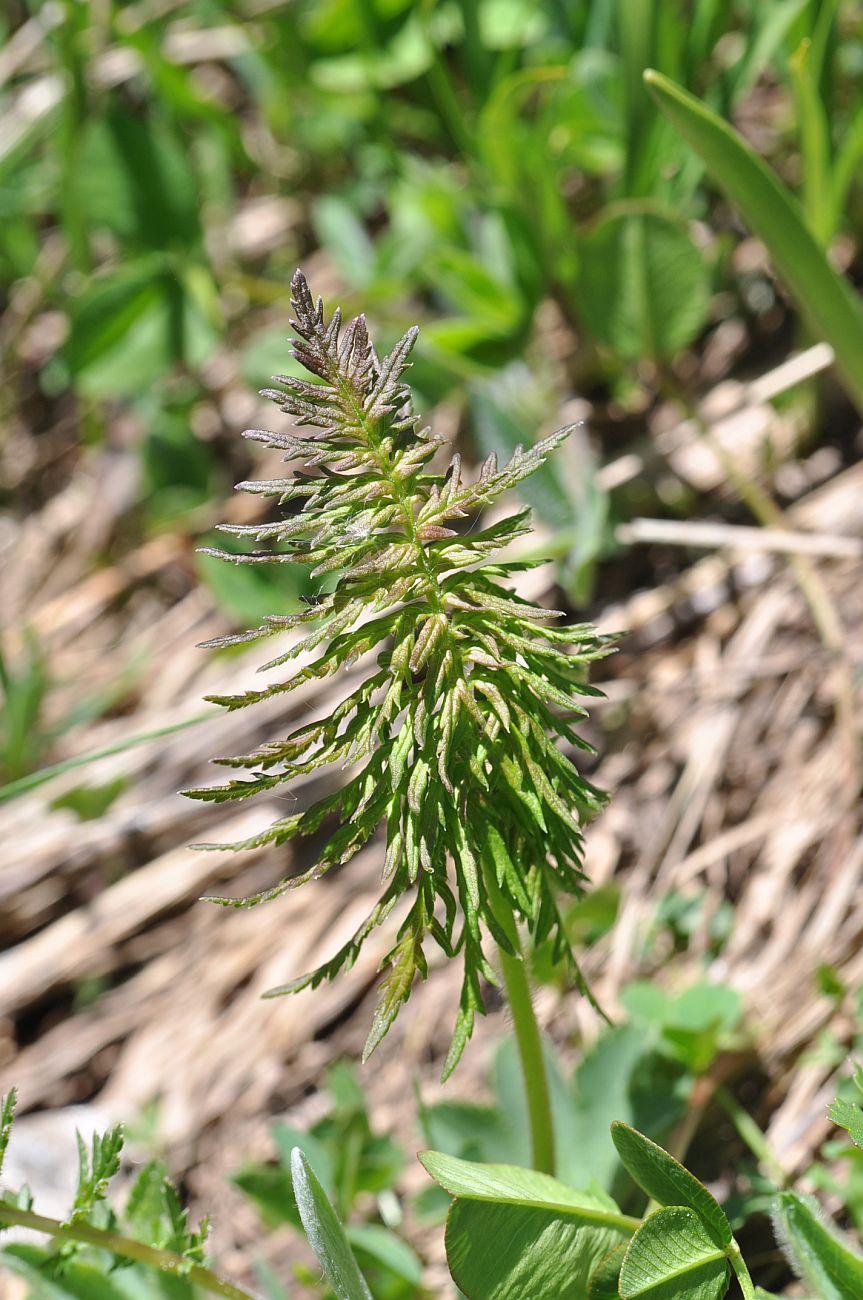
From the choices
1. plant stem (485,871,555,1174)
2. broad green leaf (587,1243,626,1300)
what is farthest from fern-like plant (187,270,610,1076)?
broad green leaf (587,1243,626,1300)

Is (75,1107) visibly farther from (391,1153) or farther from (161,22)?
(161,22)

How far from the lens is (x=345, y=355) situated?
3.22 feet

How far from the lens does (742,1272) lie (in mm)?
1075

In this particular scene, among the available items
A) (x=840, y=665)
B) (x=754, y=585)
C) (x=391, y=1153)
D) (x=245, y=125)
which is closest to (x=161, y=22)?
(x=245, y=125)

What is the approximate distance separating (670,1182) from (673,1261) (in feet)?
0.21

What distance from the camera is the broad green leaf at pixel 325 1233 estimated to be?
105 cm

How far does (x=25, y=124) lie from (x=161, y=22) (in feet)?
1.39

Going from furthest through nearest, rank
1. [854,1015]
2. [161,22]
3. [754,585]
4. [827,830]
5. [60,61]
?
[161,22] → [60,61] → [754,585] → [827,830] → [854,1015]

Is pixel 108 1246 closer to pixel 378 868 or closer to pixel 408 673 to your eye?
pixel 408 673

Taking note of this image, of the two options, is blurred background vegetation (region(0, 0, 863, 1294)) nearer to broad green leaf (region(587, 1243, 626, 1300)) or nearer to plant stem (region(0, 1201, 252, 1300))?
broad green leaf (region(587, 1243, 626, 1300))

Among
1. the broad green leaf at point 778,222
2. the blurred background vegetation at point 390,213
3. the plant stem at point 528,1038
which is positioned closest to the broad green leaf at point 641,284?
the blurred background vegetation at point 390,213

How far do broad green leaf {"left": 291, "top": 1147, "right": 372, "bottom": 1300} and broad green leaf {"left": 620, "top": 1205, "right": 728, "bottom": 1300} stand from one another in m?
0.23

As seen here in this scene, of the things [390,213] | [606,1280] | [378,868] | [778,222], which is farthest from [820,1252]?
[390,213]

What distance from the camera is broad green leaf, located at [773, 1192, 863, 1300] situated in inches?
42.9
